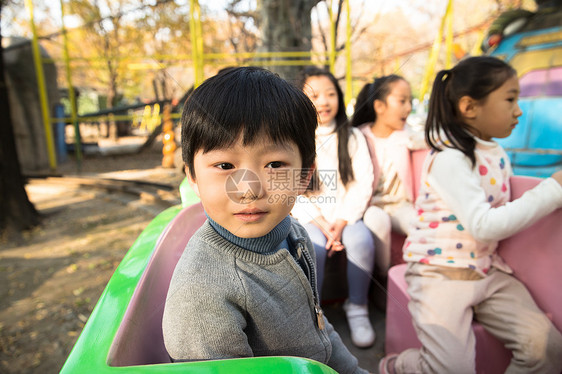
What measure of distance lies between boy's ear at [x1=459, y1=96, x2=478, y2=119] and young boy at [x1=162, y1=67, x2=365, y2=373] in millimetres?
720

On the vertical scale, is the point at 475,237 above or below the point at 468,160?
below

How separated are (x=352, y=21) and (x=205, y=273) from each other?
4266 millimetres

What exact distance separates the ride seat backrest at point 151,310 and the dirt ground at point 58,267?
111 cm

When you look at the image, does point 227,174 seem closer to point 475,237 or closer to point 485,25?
point 475,237

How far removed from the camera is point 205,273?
2.20 feet

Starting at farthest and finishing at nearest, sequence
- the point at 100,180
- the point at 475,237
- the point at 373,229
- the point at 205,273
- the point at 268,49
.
Result: the point at 100,180, the point at 268,49, the point at 373,229, the point at 475,237, the point at 205,273

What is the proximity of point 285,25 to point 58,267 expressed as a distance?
119 inches

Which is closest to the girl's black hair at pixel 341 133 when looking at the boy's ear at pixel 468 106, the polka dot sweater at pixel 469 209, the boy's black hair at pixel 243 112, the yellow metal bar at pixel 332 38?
the polka dot sweater at pixel 469 209

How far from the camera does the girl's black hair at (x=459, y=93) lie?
1185 millimetres

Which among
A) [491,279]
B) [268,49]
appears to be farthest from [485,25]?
[491,279]

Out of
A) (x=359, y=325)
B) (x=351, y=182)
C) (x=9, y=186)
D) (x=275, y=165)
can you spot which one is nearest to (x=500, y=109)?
(x=351, y=182)

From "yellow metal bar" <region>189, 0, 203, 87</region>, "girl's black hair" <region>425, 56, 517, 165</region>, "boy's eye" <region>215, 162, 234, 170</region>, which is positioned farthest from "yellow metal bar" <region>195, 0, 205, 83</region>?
"boy's eye" <region>215, 162, 234, 170</region>

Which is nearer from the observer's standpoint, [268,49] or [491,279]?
[491,279]

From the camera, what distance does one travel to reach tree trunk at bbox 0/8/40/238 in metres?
3.28
